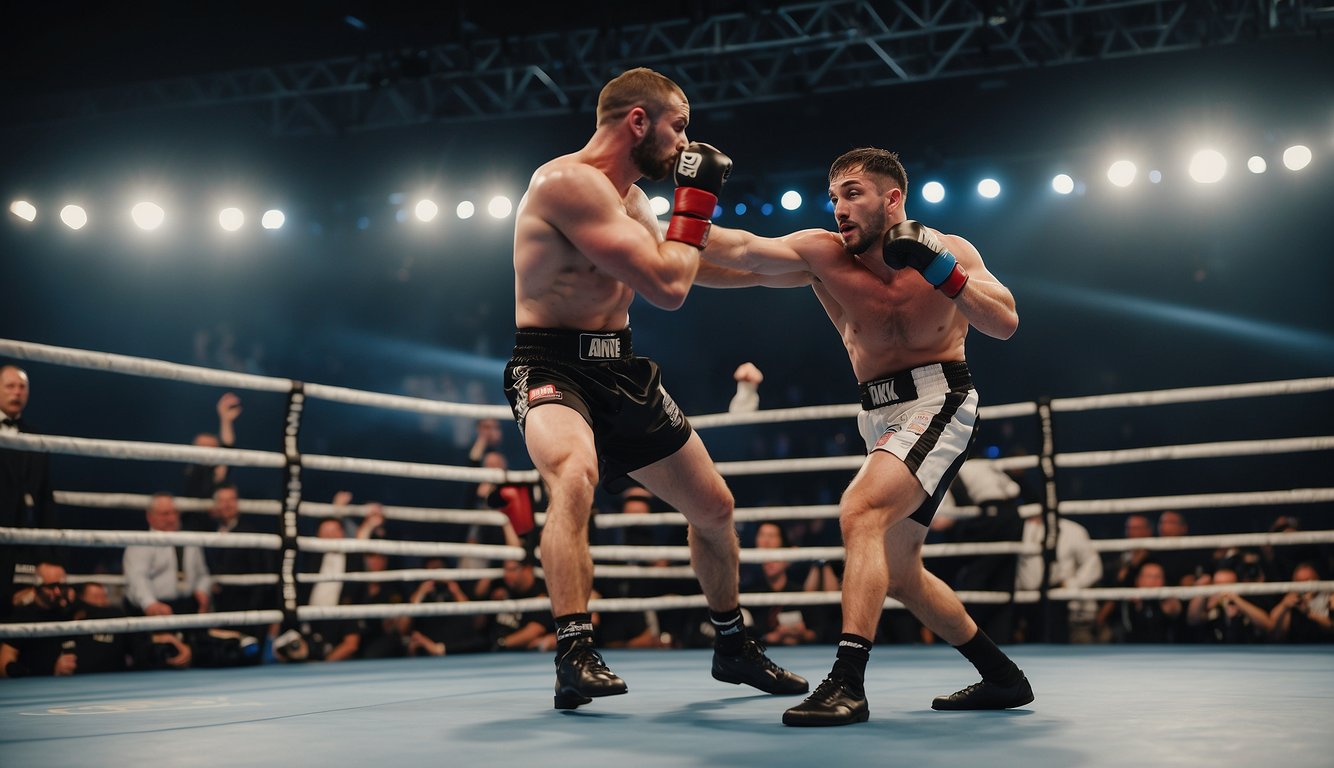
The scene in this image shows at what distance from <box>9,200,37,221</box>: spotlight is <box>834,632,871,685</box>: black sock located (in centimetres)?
911

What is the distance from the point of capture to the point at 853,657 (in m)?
2.34

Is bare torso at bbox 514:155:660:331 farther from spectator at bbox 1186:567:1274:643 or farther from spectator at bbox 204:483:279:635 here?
spectator at bbox 1186:567:1274:643

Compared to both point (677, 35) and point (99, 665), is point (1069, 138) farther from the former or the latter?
point (99, 665)

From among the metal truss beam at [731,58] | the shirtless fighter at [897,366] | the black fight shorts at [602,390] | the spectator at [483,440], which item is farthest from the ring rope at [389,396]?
the metal truss beam at [731,58]

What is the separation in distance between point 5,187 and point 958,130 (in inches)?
296

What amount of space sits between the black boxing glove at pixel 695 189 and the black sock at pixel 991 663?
1.13m

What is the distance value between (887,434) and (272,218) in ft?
27.3

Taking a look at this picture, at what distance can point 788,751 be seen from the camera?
188cm

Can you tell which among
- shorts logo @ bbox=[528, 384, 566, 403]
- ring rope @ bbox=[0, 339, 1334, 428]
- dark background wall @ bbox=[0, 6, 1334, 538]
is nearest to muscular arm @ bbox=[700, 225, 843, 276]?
shorts logo @ bbox=[528, 384, 566, 403]

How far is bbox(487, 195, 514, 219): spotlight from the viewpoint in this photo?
30.6ft

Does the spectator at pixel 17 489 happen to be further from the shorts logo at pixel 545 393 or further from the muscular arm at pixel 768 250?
the muscular arm at pixel 768 250

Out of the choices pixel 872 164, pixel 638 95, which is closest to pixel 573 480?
pixel 638 95

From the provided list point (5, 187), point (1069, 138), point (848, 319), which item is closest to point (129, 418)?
point (5, 187)

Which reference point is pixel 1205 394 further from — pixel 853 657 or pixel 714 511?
pixel 853 657
